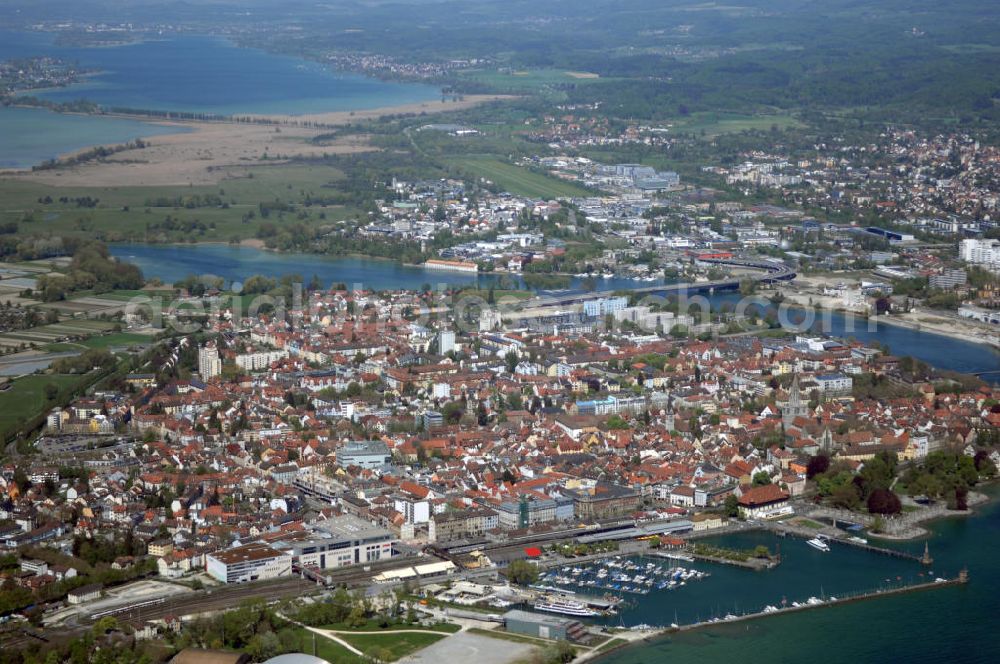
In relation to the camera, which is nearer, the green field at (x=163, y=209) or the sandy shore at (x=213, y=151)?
the green field at (x=163, y=209)

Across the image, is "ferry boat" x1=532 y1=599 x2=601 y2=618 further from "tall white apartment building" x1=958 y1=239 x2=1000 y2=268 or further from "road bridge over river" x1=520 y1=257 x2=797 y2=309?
"tall white apartment building" x1=958 y1=239 x2=1000 y2=268

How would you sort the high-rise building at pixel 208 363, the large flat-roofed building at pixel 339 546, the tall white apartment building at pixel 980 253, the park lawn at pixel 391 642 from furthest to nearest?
the tall white apartment building at pixel 980 253
the high-rise building at pixel 208 363
the large flat-roofed building at pixel 339 546
the park lawn at pixel 391 642

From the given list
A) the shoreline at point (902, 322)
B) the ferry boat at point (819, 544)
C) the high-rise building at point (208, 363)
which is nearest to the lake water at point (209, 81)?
the shoreline at point (902, 322)

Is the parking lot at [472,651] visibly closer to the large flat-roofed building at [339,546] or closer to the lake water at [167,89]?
the large flat-roofed building at [339,546]

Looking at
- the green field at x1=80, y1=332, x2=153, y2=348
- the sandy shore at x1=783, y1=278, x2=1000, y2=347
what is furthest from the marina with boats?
the sandy shore at x1=783, y1=278, x2=1000, y2=347

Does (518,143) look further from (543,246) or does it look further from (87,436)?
(87,436)

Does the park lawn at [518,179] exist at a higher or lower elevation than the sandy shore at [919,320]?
lower
